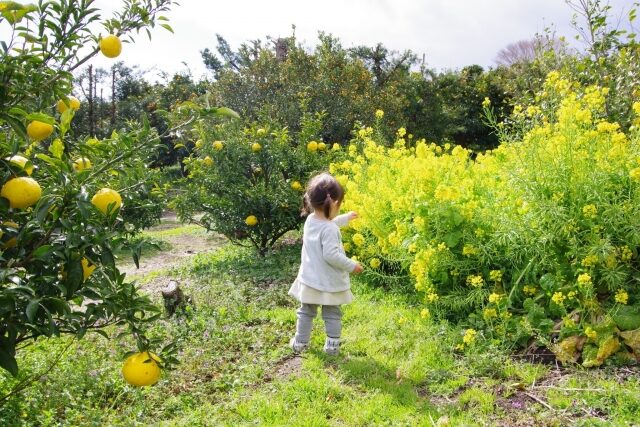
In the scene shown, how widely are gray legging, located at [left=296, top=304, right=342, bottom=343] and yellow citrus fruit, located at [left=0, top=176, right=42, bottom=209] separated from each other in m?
2.28

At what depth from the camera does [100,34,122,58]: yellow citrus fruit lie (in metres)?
1.67

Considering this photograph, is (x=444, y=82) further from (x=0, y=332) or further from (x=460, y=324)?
(x=0, y=332)

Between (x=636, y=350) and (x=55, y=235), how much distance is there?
278cm

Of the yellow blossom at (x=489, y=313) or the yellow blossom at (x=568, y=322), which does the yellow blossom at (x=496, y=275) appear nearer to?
the yellow blossom at (x=489, y=313)

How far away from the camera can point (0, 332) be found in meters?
1.45

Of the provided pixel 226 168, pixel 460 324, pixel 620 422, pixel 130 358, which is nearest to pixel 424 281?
pixel 460 324

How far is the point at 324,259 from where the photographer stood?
3.46m

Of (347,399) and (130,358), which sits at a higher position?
(130,358)

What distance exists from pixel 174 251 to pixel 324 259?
5.47 m

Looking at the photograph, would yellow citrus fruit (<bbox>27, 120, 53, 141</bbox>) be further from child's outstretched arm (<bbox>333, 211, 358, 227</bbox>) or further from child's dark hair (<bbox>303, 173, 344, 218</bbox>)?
child's outstretched arm (<bbox>333, 211, 358, 227</bbox>)

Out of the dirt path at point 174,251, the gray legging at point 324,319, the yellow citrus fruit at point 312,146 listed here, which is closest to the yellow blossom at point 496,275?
the gray legging at point 324,319

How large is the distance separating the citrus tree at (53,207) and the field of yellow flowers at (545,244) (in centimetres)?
220

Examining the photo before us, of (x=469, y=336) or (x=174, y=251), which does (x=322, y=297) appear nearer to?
(x=469, y=336)

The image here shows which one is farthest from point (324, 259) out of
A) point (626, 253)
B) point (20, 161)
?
point (20, 161)
